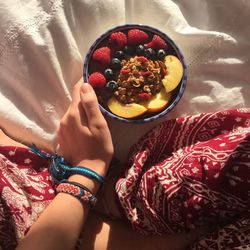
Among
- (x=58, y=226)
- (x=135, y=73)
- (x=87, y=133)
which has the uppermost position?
(x=135, y=73)

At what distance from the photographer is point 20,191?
782mm

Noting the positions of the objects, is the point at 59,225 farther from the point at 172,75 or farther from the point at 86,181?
the point at 172,75

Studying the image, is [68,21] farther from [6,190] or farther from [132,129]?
[6,190]

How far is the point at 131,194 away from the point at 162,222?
3.3 inches

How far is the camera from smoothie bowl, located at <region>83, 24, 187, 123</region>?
82cm

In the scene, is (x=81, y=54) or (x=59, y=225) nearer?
(x=59, y=225)

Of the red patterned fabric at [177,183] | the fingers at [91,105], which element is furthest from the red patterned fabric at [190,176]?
the fingers at [91,105]

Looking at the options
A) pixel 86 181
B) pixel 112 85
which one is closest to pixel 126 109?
pixel 112 85

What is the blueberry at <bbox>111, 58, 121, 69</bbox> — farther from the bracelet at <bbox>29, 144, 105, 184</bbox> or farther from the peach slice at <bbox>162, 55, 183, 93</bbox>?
the bracelet at <bbox>29, 144, 105, 184</bbox>

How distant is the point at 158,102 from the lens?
82cm

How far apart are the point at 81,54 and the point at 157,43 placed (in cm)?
18

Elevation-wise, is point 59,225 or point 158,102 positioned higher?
point 158,102

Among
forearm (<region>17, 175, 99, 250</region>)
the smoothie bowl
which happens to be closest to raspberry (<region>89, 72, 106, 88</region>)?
the smoothie bowl

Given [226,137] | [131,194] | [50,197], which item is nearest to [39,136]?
[50,197]
